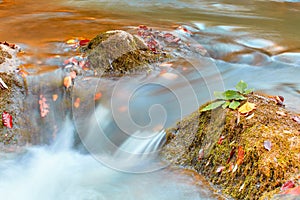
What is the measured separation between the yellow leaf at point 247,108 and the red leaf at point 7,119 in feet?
9.90

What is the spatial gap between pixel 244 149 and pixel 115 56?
10.3 ft

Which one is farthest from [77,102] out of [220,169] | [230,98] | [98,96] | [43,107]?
[220,169]

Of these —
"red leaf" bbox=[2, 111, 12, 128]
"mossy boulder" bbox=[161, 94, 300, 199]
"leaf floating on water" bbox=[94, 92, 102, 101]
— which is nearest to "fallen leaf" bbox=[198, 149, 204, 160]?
"mossy boulder" bbox=[161, 94, 300, 199]

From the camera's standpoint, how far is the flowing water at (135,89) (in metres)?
3.91

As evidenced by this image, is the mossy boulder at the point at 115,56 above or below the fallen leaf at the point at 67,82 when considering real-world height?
above

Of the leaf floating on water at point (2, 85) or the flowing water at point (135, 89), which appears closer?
the flowing water at point (135, 89)

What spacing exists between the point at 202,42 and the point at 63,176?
15.5 feet

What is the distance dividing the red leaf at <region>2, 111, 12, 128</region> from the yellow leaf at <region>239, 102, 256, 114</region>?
3.02 metres

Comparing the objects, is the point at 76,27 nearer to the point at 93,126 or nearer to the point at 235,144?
the point at 93,126

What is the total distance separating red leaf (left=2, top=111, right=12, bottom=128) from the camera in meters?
4.35

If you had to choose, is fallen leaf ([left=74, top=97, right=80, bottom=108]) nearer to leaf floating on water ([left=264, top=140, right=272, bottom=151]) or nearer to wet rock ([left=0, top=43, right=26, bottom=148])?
wet rock ([left=0, top=43, right=26, bottom=148])

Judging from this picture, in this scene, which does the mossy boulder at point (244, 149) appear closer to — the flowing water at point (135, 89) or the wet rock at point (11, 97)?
the flowing water at point (135, 89)

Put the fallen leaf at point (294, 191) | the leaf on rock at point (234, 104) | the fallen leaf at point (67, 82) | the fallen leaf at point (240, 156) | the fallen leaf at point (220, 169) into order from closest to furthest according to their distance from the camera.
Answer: the fallen leaf at point (294, 191) < the fallen leaf at point (240, 156) < the fallen leaf at point (220, 169) < the leaf on rock at point (234, 104) < the fallen leaf at point (67, 82)

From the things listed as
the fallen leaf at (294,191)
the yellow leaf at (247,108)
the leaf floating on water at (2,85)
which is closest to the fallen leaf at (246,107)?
the yellow leaf at (247,108)
